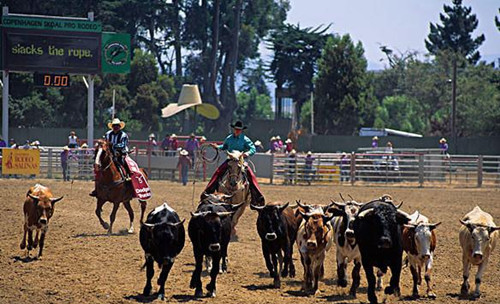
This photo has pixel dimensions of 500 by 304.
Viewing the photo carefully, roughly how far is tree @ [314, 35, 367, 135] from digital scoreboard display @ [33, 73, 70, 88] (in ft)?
93.0

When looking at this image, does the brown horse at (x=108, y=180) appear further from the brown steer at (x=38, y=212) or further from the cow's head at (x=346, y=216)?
the cow's head at (x=346, y=216)

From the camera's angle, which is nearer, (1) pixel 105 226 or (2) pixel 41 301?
(2) pixel 41 301

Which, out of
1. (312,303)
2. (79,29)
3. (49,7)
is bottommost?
(312,303)

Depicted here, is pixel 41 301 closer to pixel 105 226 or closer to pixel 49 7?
pixel 105 226

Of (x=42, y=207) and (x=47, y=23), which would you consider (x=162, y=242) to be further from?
(x=47, y=23)

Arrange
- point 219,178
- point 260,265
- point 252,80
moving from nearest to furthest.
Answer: point 260,265
point 219,178
point 252,80

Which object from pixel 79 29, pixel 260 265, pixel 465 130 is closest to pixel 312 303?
pixel 260 265

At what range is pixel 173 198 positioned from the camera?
24438mm

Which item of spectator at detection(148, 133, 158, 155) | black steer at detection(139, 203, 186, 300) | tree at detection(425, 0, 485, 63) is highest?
tree at detection(425, 0, 485, 63)

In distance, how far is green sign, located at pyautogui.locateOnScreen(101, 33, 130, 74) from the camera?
33.8m

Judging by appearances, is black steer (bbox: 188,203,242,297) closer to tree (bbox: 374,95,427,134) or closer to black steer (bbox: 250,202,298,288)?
black steer (bbox: 250,202,298,288)

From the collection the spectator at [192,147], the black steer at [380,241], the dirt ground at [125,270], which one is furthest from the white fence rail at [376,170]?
the black steer at [380,241]

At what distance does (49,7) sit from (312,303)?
5095 cm

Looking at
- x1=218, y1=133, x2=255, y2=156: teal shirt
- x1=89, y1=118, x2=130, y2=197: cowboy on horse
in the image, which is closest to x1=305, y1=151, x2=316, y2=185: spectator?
x1=89, y1=118, x2=130, y2=197: cowboy on horse
